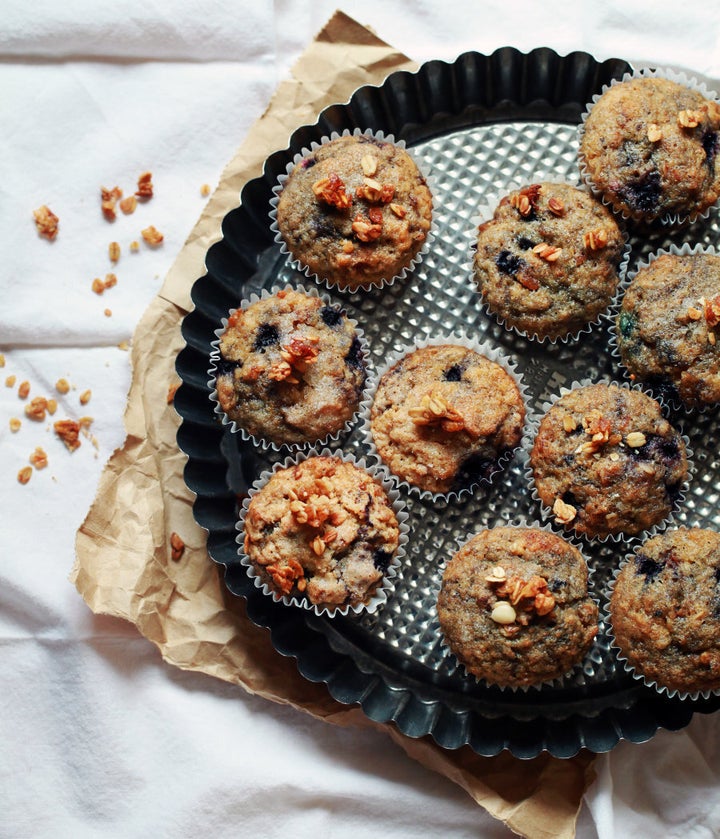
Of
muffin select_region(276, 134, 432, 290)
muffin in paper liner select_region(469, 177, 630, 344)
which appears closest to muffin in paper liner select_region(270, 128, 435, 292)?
muffin select_region(276, 134, 432, 290)

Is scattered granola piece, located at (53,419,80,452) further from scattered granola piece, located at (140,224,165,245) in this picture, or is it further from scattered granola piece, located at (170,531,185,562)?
scattered granola piece, located at (140,224,165,245)

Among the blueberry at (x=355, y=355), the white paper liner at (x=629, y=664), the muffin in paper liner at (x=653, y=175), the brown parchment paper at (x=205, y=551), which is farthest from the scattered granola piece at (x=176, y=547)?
the muffin in paper liner at (x=653, y=175)

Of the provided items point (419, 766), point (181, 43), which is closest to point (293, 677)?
point (419, 766)

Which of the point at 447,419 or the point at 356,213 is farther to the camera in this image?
the point at 356,213

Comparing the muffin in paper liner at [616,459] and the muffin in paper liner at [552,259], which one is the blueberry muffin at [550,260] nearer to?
the muffin in paper liner at [552,259]

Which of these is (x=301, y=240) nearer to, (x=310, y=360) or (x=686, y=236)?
(x=310, y=360)

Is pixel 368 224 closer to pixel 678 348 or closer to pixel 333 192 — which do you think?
pixel 333 192

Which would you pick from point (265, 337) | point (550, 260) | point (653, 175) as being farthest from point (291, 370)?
point (653, 175)
